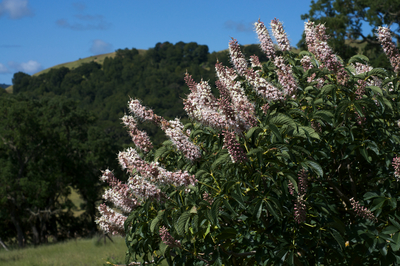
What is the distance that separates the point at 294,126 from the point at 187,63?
445ft

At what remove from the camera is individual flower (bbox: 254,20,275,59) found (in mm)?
4426

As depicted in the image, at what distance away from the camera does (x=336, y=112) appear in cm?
385

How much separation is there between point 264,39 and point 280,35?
1.10ft

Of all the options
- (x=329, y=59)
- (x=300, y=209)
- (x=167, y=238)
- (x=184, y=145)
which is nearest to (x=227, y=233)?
(x=167, y=238)

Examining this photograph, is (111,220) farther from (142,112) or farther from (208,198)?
(208,198)

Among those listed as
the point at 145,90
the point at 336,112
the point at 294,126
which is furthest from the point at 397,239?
the point at 145,90

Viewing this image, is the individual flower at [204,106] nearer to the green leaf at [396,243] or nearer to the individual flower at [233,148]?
the individual flower at [233,148]

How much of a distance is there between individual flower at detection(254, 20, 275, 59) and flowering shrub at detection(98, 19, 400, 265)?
13 millimetres

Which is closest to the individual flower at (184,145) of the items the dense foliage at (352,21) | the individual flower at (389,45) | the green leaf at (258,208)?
the green leaf at (258,208)

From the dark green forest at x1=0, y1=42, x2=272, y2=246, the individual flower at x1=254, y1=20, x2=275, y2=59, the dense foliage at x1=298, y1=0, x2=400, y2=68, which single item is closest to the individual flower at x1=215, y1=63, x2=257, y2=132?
the individual flower at x1=254, y1=20, x2=275, y2=59

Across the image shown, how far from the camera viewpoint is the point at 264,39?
4449 mm

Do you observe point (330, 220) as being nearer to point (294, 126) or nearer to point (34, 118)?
point (294, 126)

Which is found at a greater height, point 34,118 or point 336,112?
point 34,118

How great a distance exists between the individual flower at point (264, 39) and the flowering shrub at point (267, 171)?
0.01m
